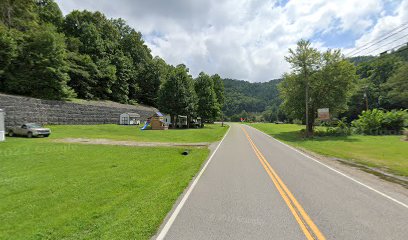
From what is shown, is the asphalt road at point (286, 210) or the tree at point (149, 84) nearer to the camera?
the asphalt road at point (286, 210)

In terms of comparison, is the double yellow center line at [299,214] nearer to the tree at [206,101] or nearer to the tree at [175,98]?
the tree at [175,98]

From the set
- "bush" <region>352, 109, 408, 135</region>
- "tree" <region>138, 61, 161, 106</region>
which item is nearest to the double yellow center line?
"bush" <region>352, 109, 408, 135</region>

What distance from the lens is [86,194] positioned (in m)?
8.47

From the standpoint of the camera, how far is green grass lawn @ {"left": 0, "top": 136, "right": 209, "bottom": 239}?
5.55 m

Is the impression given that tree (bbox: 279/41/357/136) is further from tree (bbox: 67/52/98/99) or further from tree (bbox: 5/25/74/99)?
tree (bbox: 67/52/98/99)

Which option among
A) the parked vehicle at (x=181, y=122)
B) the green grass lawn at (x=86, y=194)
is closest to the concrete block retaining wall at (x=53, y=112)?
the parked vehicle at (x=181, y=122)

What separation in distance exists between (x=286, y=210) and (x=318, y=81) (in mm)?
39535

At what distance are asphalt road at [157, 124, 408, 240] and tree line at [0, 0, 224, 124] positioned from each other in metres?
37.8

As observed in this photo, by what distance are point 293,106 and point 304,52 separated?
911cm

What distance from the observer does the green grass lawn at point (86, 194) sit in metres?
5.55

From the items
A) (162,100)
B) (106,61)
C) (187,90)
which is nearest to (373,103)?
(187,90)

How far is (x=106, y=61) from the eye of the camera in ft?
206

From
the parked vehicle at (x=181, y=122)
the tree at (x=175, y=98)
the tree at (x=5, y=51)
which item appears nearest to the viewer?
the tree at (x=5, y=51)

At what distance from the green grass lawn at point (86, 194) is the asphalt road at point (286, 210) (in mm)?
792
